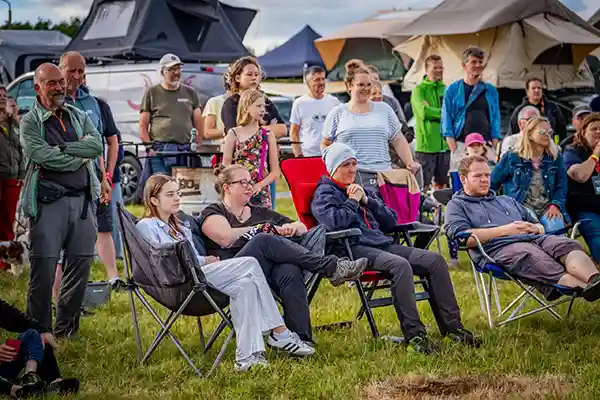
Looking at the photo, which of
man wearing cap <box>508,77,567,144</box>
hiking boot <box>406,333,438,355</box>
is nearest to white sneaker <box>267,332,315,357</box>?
hiking boot <box>406,333,438,355</box>

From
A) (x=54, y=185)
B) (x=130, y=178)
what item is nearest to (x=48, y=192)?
(x=54, y=185)

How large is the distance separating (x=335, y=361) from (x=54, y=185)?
1857mm

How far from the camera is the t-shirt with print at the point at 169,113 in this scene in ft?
30.7

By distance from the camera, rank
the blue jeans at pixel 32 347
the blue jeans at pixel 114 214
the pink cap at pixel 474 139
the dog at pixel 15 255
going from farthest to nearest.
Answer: the pink cap at pixel 474 139 < the blue jeans at pixel 114 214 < the dog at pixel 15 255 < the blue jeans at pixel 32 347

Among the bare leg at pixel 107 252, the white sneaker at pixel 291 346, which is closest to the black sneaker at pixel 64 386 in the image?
the white sneaker at pixel 291 346

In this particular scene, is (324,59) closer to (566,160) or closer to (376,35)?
(376,35)

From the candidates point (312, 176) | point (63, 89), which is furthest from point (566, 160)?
point (63, 89)

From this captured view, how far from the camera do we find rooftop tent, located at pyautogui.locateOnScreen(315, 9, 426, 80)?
19578 millimetres

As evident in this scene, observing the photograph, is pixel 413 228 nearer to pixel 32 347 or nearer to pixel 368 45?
pixel 32 347

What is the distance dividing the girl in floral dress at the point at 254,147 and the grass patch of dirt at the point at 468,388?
2351 mm

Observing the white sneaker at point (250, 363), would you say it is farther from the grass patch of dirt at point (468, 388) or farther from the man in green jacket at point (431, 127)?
the man in green jacket at point (431, 127)

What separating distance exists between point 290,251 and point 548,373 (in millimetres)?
1448

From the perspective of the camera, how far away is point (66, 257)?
640 cm

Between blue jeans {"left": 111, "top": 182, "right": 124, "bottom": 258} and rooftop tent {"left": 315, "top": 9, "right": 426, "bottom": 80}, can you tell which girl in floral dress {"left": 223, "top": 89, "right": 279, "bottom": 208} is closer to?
blue jeans {"left": 111, "top": 182, "right": 124, "bottom": 258}
